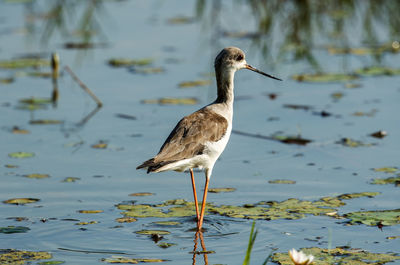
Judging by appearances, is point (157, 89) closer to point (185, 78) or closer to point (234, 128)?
point (185, 78)

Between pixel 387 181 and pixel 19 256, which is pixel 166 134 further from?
pixel 19 256

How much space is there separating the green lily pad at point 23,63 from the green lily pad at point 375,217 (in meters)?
6.61

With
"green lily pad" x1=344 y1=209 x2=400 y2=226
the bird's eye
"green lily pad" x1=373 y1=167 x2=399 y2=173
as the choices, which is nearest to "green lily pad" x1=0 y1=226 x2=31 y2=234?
the bird's eye

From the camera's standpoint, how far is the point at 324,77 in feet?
37.1

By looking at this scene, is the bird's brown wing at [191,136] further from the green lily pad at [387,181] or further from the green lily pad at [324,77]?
the green lily pad at [324,77]

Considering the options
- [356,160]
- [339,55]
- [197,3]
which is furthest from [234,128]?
[197,3]

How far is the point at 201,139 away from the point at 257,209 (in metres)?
0.82

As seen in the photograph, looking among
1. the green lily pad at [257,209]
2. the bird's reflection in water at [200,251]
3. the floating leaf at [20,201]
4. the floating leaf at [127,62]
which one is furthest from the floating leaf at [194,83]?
the bird's reflection in water at [200,251]

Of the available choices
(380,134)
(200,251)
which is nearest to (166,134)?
(380,134)

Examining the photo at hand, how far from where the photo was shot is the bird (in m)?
6.78

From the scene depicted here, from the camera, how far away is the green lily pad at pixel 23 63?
12.0 m

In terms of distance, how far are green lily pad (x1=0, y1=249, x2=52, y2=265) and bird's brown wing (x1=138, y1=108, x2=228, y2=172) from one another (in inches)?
43.0

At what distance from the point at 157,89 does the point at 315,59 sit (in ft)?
8.71

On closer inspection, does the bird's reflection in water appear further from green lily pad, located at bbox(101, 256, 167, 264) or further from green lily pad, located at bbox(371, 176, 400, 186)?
green lily pad, located at bbox(371, 176, 400, 186)
